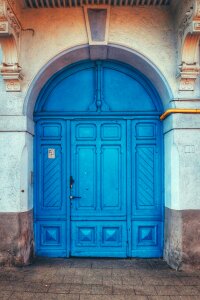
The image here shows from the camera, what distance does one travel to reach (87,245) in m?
5.60

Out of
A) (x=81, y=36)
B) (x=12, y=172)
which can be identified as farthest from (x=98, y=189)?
(x=81, y=36)

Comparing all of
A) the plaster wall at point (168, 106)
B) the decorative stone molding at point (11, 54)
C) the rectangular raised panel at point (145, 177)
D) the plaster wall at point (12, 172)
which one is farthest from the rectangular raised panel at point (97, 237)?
the decorative stone molding at point (11, 54)

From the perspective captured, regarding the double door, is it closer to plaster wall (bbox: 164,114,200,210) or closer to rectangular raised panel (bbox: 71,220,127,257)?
rectangular raised panel (bbox: 71,220,127,257)

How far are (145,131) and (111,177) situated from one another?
1.02 m

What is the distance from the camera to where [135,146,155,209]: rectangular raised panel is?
5613mm

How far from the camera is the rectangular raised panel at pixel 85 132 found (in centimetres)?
565

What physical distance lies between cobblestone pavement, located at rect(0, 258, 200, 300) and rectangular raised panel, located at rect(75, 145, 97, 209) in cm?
99

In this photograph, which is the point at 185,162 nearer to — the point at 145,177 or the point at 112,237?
the point at 145,177

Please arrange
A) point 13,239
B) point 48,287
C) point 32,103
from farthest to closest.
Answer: point 32,103 < point 13,239 < point 48,287

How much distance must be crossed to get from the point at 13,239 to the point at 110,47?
347 cm

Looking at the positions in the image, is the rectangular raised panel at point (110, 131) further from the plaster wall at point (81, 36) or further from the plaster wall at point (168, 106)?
the plaster wall at point (81, 36)

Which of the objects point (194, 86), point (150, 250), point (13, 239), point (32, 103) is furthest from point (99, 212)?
point (194, 86)

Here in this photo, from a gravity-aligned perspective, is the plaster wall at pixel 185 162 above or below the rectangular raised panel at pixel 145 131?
below

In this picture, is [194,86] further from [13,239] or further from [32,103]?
[13,239]
